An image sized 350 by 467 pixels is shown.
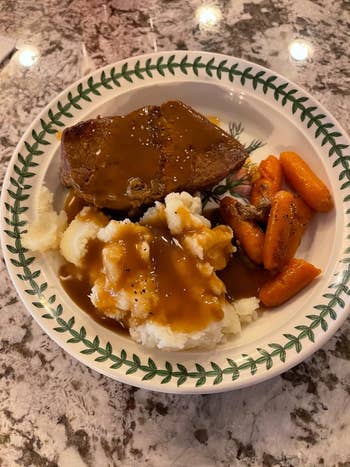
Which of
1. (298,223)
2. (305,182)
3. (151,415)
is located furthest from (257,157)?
(151,415)

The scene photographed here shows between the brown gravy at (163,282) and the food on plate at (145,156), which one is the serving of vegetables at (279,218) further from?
the brown gravy at (163,282)

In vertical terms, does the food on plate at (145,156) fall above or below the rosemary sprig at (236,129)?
above

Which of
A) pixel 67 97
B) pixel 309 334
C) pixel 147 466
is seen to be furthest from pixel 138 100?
pixel 147 466

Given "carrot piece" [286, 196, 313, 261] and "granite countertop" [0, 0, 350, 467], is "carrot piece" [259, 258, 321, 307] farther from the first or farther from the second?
"granite countertop" [0, 0, 350, 467]

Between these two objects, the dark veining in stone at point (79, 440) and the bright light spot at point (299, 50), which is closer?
the dark veining in stone at point (79, 440)

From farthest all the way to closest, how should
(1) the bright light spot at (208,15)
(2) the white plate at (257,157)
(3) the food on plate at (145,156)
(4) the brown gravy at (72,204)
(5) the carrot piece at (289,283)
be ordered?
(1) the bright light spot at (208,15) → (4) the brown gravy at (72,204) → (3) the food on plate at (145,156) → (5) the carrot piece at (289,283) → (2) the white plate at (257,157)

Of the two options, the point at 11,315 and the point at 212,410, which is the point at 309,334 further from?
the point at 11,315

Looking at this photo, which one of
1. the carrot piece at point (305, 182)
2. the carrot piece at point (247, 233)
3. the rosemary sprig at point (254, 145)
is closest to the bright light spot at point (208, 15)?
the rosemary sprig at point (254, 145)

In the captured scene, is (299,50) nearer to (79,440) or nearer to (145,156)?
(145,156)
